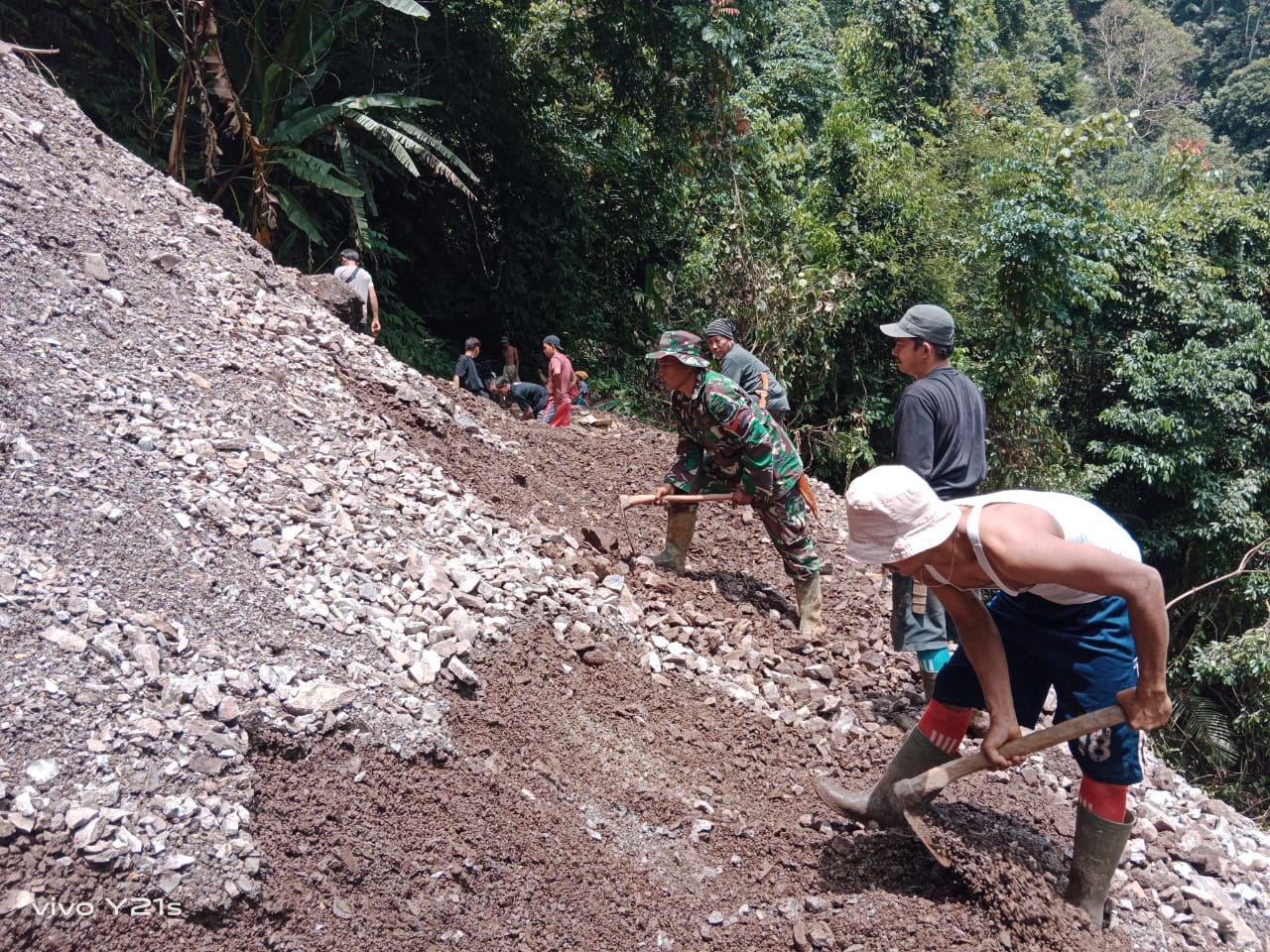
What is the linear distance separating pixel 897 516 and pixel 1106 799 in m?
1.12

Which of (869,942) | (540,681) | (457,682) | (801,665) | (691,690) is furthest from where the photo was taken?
(801,665)

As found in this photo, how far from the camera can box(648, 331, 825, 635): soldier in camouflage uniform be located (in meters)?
5.12

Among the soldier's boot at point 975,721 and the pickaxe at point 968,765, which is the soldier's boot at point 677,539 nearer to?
the soldier's boot at point 975,721

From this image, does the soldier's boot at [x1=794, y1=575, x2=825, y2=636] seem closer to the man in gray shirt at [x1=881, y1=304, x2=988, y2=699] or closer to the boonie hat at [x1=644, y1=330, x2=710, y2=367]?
the man in gray shirt at [x1=881, y1=304, x2=988, y2=699]

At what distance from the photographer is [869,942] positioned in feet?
9.88

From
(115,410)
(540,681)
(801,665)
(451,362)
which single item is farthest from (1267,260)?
(115,410)

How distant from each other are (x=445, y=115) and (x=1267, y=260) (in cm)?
978

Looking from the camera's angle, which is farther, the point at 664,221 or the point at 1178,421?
the point at 664,221

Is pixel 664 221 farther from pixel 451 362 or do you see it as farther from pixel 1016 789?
pixel 1016 789

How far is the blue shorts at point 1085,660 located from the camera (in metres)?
2.94

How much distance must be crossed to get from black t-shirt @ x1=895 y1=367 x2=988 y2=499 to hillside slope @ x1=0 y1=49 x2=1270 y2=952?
1.16 meters

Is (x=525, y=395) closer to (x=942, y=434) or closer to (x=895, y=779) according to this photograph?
(x=942, y=434)

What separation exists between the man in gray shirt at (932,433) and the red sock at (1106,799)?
41.8 inches

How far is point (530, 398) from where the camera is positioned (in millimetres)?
10320
